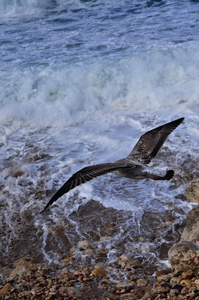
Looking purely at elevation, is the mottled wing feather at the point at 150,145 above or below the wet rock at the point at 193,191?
above

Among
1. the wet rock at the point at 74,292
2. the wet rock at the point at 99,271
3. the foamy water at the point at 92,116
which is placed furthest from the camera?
the foamy water at the point at 92,116

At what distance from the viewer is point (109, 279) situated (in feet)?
12.6

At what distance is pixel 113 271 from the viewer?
395cm

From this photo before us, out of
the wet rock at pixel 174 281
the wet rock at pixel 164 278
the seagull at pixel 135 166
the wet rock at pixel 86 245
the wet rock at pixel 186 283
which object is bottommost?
the wet rock at pixel 86 245

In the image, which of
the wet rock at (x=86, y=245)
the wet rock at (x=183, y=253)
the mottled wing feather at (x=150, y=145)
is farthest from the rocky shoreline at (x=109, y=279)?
the mottled wing feather at (x=150, y=145)

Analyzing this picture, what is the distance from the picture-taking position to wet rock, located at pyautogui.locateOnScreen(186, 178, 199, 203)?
493 centimetres

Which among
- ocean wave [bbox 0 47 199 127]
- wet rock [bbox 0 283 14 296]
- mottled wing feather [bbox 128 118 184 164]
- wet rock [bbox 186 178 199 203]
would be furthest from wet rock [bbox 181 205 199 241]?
ocean wave [bbox 0 47 199 127]

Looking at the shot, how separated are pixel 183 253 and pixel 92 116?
5.37 metres

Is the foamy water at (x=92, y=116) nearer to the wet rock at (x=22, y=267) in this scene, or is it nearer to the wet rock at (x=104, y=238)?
the wet rock at (x=104, y=238)

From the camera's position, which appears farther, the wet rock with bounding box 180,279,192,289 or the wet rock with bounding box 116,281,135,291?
the wet rock with bounding box 116,281,135,291

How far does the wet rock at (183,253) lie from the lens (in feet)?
12.1

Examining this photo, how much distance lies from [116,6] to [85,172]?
12.6 meters

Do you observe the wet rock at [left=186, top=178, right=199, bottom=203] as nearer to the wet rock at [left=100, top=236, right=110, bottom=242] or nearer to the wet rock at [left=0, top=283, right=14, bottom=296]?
the wet rock at [left=100, top=236, right=110, bottom=242]

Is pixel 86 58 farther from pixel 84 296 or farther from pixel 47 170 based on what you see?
pixel 84 296
